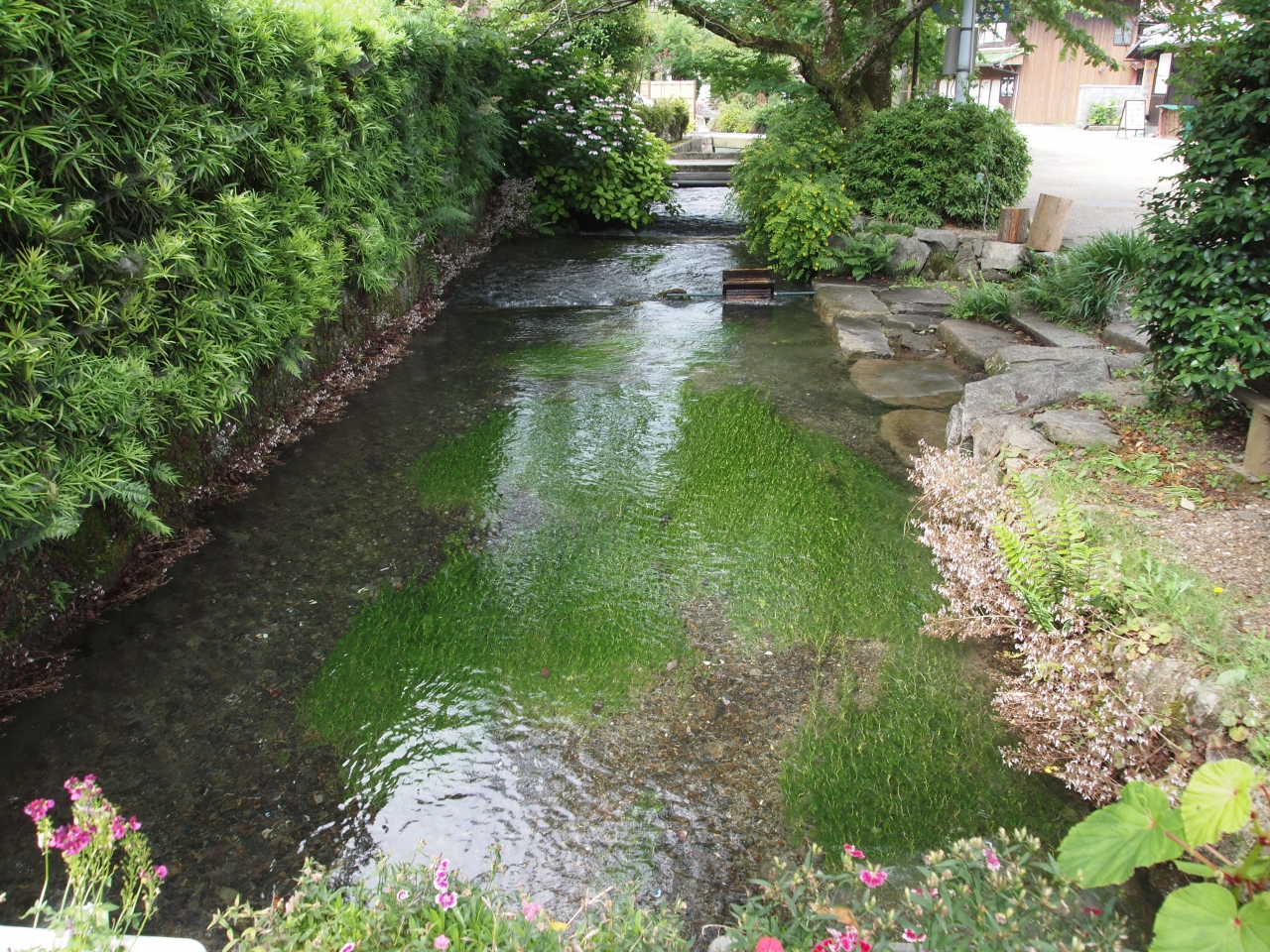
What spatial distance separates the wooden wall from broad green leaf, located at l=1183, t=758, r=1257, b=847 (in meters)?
38.9

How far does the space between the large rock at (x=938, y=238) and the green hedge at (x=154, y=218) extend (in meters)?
5.51

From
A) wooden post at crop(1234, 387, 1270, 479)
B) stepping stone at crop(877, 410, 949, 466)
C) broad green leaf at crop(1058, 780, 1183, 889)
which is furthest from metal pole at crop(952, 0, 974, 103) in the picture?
broad green leaf at crop(1058, 780, 1183, 889)

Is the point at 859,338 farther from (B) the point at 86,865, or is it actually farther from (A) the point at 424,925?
(B) the point at 86,865

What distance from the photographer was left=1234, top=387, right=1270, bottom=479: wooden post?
370 cm

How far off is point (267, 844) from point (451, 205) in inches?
306

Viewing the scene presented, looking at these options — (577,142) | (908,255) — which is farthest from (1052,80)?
(908,255)

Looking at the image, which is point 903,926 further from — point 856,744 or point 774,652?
point 774,652

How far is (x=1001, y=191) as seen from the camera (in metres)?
9.18

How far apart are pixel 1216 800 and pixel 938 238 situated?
8104 millimetres

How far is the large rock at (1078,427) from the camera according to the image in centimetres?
424

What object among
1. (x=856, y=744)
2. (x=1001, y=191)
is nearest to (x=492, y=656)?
(x=856, y=744)

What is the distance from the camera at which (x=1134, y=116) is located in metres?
25.6

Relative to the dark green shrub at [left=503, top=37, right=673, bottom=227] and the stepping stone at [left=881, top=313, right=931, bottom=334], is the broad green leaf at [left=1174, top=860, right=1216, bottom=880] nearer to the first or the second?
the stepping stone at [left=881, top=313, right=931, bottom=334]

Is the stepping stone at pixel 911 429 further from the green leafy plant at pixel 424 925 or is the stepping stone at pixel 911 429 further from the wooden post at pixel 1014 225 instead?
the green leafy plant at pixel 424 925
